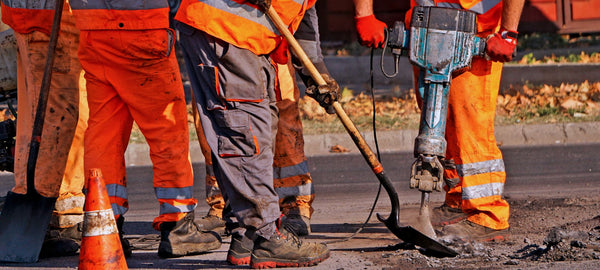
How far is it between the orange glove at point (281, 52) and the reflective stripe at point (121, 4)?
642 mm

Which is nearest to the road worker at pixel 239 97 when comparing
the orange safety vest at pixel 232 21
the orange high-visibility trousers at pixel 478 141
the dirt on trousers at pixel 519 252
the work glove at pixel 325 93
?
the orange safety vest at pixel 232 21

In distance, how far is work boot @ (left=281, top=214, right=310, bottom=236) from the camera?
17.8ft

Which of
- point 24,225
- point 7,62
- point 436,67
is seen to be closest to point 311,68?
point 436,67

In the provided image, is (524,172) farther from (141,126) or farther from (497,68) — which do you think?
(141,126)

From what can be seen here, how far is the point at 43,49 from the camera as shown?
208 inches

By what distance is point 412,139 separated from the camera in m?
9.23

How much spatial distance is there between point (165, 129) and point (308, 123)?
196 inches

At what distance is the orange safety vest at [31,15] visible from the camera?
5203 millimetres

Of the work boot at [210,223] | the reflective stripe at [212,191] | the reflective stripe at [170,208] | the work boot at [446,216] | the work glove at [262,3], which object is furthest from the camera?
the reflective stripe at [212,191]

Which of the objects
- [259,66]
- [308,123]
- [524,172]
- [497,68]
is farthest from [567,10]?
[259,66]

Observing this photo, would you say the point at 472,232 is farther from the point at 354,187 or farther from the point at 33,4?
the point at 33,4

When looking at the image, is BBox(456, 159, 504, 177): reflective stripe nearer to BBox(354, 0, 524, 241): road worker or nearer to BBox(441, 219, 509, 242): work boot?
BBox(354, 0, 524, 241): road worker

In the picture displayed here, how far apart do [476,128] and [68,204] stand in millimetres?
2384

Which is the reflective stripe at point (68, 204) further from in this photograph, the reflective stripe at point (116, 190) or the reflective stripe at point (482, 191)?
the reflective stripe at point (482, 191)
